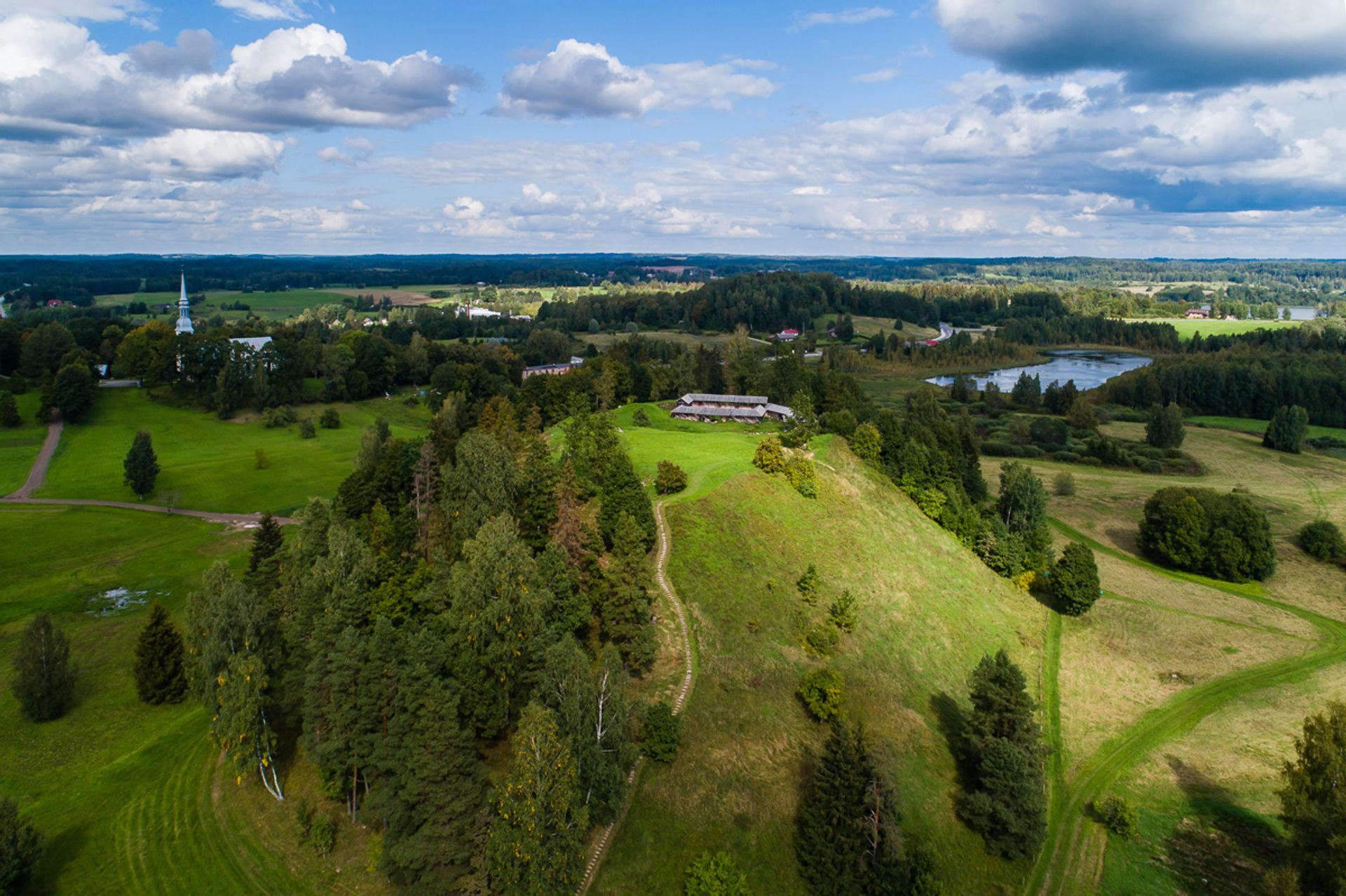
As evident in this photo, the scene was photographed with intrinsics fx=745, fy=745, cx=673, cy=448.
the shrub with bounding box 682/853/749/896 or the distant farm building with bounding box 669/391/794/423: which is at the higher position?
the distant farm building with bounding box 669/391/794/423

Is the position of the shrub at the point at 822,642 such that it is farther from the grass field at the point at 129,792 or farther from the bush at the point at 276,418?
the bush at the point at 276,418

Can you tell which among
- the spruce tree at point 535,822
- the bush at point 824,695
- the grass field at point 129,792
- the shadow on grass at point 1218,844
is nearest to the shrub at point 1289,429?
the shadow on grass at point 1218,844

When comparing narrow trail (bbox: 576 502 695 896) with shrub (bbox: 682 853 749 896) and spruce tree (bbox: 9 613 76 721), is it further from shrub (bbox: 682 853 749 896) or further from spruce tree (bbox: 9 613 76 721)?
spruce tree (bbox: 9 613 76 721)

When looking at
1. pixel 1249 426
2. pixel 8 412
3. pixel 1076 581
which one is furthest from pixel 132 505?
pixel 1249 426

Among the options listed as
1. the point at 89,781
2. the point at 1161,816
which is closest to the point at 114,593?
the point at 89,781

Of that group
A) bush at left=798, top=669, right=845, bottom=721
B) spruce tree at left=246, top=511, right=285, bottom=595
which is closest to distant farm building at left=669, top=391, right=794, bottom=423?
spruce tree at left=246, top=511, right=285, bottom=595

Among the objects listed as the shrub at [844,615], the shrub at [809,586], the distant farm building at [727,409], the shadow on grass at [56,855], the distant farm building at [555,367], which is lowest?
the shadow on grass at [56,855]
